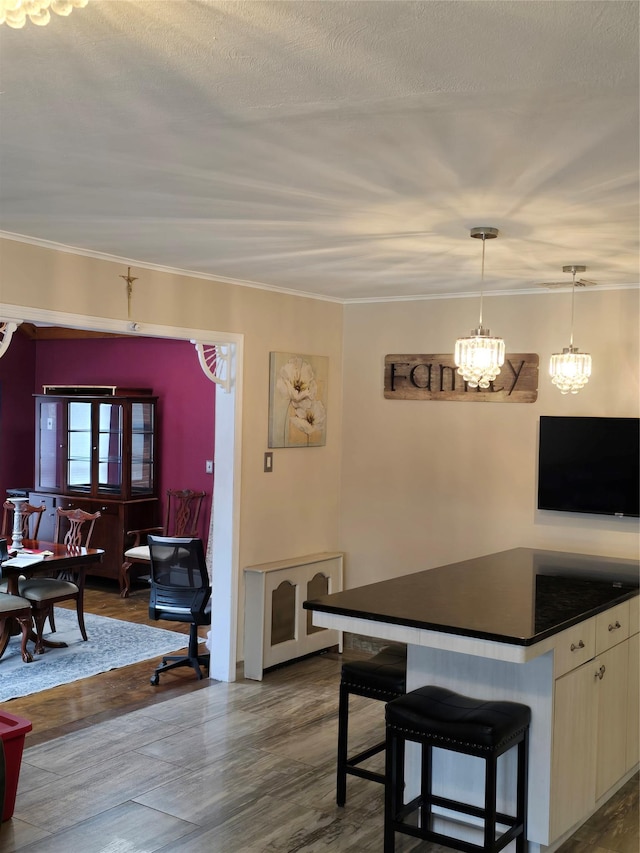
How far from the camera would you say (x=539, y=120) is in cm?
232

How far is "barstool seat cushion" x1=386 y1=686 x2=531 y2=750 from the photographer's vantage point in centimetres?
294

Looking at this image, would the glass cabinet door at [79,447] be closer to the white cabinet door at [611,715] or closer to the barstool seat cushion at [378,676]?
the barstool seat cushion at [378,676]

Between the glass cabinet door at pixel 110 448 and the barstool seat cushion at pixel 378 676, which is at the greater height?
the glass cabinet door at pixel 110 448

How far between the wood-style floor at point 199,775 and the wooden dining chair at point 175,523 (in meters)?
2.19

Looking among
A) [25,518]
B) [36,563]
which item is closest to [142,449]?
[25,518]

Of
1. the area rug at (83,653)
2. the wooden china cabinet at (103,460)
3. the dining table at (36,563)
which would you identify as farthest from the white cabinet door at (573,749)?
the wooden china cabinet at (103,460)

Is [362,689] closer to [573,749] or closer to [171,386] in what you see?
[573,749]

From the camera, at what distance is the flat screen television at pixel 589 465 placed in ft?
16.3

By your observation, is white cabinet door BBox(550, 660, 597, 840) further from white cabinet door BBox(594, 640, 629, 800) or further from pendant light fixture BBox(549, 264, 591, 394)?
pendant light fixture BBox(549, 264, 591, 394)

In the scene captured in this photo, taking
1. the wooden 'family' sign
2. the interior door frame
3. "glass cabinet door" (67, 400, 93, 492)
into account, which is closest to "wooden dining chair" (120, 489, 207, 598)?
"glass cabinet door" (67, 400, 93, 492)

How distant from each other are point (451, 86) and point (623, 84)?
0.40 m

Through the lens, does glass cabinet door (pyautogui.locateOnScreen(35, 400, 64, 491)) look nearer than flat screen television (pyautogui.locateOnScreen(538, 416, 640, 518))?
No

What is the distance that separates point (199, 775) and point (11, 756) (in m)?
0.87

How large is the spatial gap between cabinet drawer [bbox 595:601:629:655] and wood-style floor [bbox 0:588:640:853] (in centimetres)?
72
